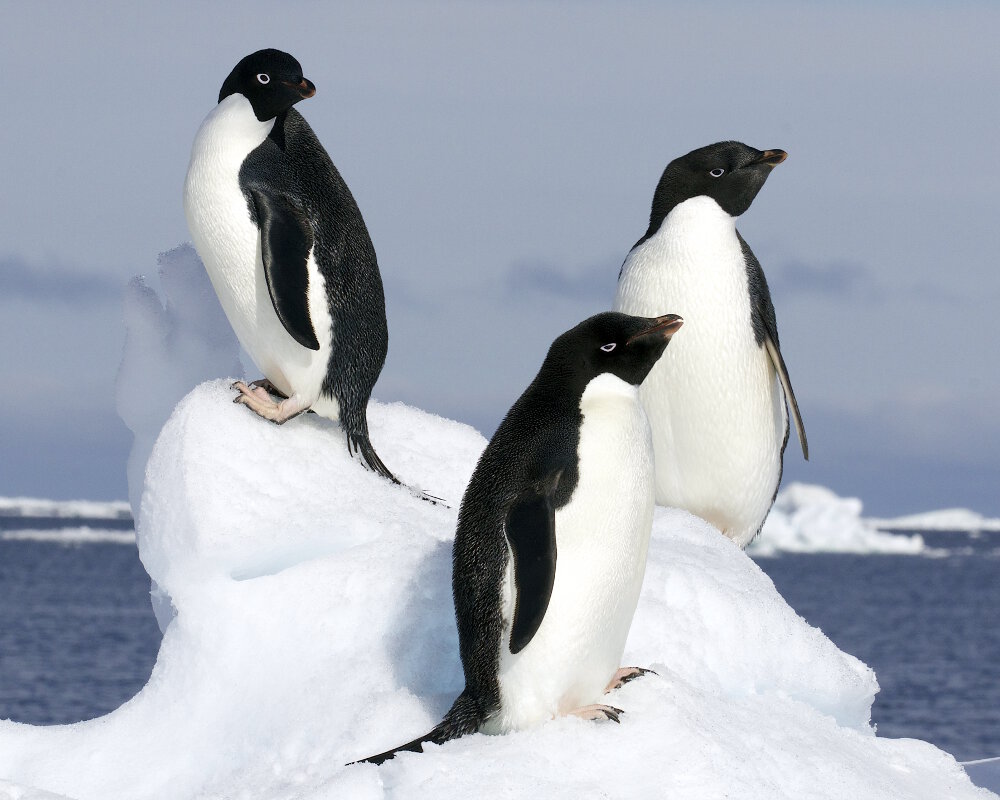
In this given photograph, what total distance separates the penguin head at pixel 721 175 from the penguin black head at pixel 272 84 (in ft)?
4.17

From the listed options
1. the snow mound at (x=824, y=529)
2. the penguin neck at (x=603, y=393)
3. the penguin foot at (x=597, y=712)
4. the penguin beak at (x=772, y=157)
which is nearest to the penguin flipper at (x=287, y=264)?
the penguin neck at (x=603, y=393)

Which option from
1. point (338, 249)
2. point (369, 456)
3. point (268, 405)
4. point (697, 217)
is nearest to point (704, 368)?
point (697, 217)

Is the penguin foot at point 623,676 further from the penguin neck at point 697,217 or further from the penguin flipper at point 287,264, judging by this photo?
the penguin neck at point 697,217

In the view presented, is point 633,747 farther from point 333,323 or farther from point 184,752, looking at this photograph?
point 333,323

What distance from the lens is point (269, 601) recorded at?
11.2 ft

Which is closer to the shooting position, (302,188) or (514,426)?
(514,426)

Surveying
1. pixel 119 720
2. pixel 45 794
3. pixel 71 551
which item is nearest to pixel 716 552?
pixel 119 720

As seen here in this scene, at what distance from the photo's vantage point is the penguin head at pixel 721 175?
171 inches

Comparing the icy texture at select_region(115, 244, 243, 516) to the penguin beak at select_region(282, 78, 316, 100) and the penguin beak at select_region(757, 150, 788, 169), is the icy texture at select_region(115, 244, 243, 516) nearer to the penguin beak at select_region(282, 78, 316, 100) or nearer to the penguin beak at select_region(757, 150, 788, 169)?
the penguin beak at select_region(282, 78, 316, 100)

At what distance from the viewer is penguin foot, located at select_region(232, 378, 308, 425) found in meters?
3.86

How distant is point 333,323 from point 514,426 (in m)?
1.17

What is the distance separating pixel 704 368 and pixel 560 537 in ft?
5.68

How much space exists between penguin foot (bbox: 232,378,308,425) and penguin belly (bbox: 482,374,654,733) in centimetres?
138

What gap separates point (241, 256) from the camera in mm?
3766
